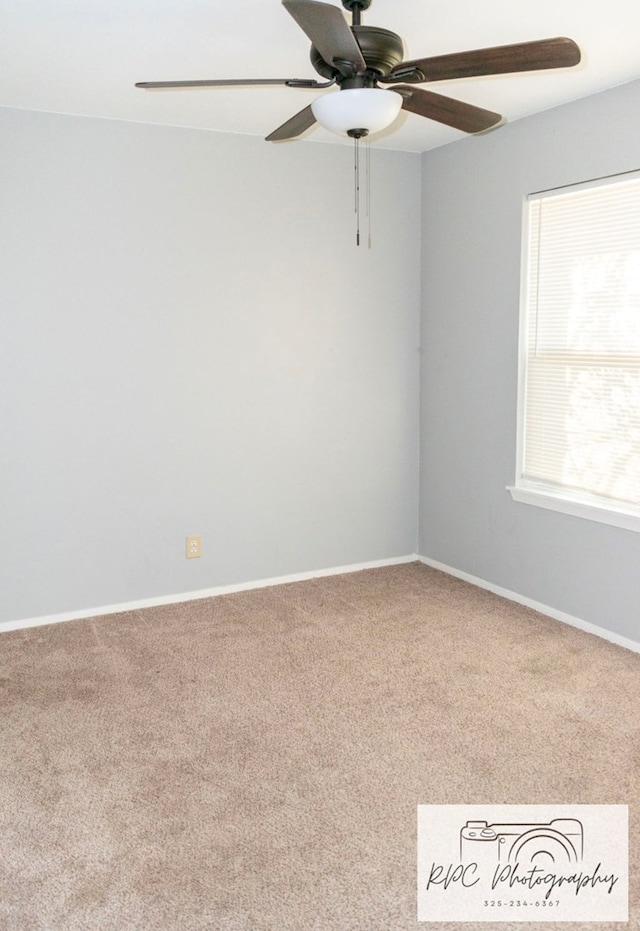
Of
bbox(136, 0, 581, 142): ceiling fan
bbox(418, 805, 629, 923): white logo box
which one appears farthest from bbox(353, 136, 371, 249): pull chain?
bbox(418, 805, 629, 923): white logo box

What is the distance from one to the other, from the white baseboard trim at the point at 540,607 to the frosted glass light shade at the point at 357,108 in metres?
2.50

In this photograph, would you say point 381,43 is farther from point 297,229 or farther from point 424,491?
point 424,491

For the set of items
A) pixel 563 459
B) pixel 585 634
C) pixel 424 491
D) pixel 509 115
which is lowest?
pixel 585 634

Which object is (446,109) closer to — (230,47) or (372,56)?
(372,56)

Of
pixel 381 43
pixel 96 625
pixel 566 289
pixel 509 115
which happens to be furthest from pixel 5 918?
pixel 509 115

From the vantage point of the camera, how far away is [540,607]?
397 cm

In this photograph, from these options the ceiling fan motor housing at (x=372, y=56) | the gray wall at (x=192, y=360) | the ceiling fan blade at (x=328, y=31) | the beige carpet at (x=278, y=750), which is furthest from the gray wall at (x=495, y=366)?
the ceiling fan blade at (x=328, y=31)

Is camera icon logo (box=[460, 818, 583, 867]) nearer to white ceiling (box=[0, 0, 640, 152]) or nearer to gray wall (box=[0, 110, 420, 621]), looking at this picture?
gray wall (box=[0, 110, 420, 621])

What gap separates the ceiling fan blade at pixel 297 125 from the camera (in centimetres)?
248

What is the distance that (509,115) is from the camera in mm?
3771

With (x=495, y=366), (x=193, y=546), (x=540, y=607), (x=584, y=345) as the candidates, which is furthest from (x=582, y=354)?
(x=193, y=546)

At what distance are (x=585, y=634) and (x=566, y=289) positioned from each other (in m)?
1.63

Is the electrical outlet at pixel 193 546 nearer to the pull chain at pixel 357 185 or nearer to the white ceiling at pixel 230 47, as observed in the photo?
the pull chain at pixel 357 185

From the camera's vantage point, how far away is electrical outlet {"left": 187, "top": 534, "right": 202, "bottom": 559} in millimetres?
4188
